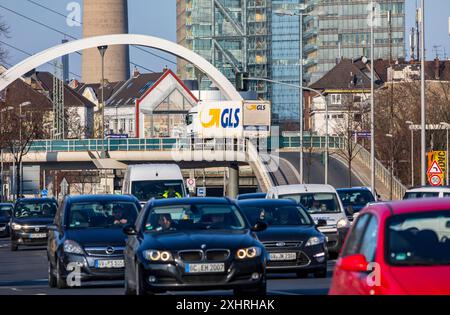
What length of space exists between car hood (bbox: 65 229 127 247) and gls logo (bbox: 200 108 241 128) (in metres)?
76.1

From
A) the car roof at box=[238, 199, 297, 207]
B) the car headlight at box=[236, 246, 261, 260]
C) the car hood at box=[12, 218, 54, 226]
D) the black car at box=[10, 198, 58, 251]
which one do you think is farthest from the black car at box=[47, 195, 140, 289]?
the black car at box=[10, 198, 58, 251]

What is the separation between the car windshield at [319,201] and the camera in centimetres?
3391

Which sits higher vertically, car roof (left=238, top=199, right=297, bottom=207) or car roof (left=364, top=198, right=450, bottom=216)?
car roof (left=364, top=198, right=450, bottom=216)

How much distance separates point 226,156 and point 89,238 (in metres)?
76.0

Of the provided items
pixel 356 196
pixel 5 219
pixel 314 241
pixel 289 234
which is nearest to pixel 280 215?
pixel 289 234

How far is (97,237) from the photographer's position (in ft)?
79.4

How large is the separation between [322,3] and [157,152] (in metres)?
88.6

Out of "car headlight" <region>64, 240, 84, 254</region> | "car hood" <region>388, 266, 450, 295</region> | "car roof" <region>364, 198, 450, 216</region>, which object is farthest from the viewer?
"car headlight" <region>64, 240, 84, 254</region>

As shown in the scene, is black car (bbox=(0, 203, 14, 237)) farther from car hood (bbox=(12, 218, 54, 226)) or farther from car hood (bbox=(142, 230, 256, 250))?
car hood (bbox=(142, 230, 256, 250))

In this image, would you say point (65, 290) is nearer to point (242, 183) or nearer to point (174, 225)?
point (174, 225)

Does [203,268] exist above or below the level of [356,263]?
below

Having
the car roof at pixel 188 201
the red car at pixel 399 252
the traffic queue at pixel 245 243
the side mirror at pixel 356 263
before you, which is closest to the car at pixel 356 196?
the traffic queue at pixel 245 243

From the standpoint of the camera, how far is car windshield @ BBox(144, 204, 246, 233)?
1952cm

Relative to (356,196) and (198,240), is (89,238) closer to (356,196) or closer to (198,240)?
(198,240)
